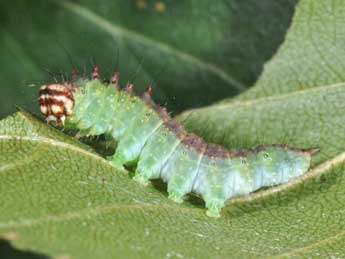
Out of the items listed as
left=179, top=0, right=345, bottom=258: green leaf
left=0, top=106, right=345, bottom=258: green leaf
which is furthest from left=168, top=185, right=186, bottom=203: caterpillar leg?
left=179, top=0, right=345, bottom=258: green leaf

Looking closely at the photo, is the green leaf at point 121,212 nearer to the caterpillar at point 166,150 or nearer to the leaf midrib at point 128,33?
the caterpillar at point 166,150

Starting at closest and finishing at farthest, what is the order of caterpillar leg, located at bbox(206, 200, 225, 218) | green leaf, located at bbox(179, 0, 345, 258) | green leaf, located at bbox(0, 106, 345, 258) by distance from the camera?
green leaf, located at bbox(0, 106, 345, 258) < caterpillar leg, located at bbox(206, 200, 225, 218) < green leaf, located at bbox(179, 0, 345, 258)

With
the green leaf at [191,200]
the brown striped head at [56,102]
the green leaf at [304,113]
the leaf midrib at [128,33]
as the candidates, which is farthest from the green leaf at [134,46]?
the brown striped head at [56,102]

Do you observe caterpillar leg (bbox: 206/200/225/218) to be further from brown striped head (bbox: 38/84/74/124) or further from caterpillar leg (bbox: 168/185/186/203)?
brown striped head (bbox: 38/84/74/124)

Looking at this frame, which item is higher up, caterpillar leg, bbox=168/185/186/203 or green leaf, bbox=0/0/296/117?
green leaf, bbox=0/0/296/117

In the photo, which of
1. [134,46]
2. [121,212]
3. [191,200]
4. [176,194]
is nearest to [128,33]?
[134,46]

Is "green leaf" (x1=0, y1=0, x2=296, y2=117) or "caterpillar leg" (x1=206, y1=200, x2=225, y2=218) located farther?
"green leaf" (x1=0, y1=0, x2=296, y2=117)
